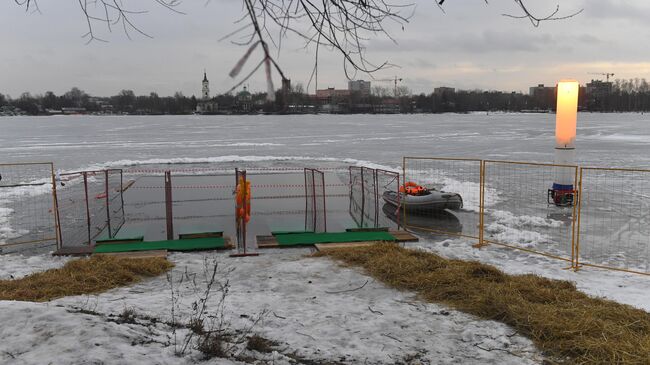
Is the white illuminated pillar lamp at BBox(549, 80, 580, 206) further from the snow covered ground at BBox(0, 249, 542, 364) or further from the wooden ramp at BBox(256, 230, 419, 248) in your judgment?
the snow covered ground at BBox(0, 249, 542, 364)

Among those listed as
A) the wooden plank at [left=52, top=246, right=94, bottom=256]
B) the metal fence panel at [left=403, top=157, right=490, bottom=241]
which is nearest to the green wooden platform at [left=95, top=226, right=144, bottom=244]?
the wooden plank at [left=52, top=246, right=94, bottom=256]

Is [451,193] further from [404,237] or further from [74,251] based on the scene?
[74,251]

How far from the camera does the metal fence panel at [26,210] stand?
11242 mm

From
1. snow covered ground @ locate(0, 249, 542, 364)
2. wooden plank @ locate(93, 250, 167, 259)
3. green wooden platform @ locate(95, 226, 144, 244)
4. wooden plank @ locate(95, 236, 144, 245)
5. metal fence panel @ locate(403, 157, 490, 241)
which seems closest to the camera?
snow covered ground @ locate(0, 249, 542, 364)

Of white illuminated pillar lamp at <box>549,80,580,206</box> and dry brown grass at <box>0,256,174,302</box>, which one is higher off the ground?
white illuminated pillar lamp at <box>549,80,580,206</box>

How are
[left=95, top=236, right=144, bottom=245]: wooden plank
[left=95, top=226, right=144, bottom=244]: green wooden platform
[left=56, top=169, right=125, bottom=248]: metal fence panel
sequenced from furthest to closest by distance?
[left=56, top=169, right=125, bottom=248]: metal fence panel
[left=95, top=226, right=144, bottom=244]: green wooden platform
[left=95, top=236, right=144, bottom=245]: wooden plank

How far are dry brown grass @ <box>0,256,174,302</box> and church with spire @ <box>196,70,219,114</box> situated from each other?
4.48 meters

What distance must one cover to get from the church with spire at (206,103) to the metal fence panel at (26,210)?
29.7ft

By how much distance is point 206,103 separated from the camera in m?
2.66

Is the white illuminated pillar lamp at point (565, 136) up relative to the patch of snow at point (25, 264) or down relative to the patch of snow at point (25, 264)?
up

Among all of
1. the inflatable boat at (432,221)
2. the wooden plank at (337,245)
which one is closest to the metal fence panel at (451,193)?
the inflatable boat at (432,221)

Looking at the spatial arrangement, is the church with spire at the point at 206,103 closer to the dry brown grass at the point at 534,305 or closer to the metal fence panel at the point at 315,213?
the dry brown grass at the point at 534,305

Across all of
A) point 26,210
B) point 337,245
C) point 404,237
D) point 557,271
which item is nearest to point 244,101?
point 337,245

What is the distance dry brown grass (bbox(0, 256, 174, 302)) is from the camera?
632 cm
